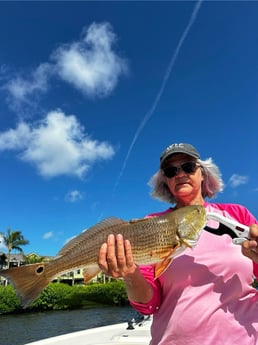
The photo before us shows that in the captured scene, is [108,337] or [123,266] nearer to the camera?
[123,266]

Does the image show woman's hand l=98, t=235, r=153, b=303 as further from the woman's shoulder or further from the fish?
the woman's shoulder

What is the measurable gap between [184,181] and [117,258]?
2.70 ft

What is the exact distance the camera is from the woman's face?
113 inches

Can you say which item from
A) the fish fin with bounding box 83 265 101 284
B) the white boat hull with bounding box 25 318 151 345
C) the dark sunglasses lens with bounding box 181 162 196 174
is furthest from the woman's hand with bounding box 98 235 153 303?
the white boat hull with bounding box 25 318 151 345

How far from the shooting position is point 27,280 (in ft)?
8.79

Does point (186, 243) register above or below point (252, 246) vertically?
above

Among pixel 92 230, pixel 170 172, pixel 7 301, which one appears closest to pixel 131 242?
pixel 92 230

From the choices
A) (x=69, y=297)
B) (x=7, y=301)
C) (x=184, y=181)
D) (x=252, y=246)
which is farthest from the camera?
(x=69, y=297)

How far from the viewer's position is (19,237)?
199ft

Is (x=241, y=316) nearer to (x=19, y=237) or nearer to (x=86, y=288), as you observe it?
(x=86, y=288)

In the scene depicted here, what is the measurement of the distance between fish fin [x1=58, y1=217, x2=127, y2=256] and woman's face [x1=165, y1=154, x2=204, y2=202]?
506mm

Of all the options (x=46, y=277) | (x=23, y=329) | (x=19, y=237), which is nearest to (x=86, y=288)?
(x=19, y=237)

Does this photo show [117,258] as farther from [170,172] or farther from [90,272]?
[170,172]

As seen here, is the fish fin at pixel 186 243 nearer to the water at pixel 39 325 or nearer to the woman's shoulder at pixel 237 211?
the woman's shoulder at pixel 237 211
